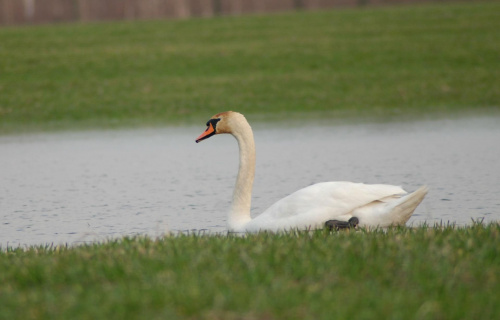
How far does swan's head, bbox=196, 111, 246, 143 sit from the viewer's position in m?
8.36

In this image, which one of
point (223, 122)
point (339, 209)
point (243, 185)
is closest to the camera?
point (339, 209)

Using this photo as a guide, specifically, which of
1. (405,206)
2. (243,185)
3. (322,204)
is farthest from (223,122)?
(405,206)

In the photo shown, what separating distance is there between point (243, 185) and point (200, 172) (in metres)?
4.54

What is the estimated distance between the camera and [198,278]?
5.04 meters

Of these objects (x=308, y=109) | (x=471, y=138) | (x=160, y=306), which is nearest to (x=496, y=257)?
(x=160, y=306)

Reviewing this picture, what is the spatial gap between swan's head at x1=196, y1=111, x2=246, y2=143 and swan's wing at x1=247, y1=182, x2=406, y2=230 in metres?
1.18

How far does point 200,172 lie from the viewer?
12.7 metres

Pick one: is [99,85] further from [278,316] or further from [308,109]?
[278,316]

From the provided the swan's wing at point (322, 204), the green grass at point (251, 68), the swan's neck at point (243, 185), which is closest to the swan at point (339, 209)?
the swan's wing at point (322, 204)

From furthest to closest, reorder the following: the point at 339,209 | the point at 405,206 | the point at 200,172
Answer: the point at 200,172, the point at 339,209, the point at 405,206

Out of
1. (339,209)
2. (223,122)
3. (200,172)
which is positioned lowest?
(200,172)

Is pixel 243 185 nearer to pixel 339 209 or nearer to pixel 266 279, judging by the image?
pixel 339 209

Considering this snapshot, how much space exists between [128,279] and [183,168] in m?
7.99

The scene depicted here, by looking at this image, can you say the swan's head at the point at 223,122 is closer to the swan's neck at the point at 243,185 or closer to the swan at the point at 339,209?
the swan's neck at the point at 243,185
